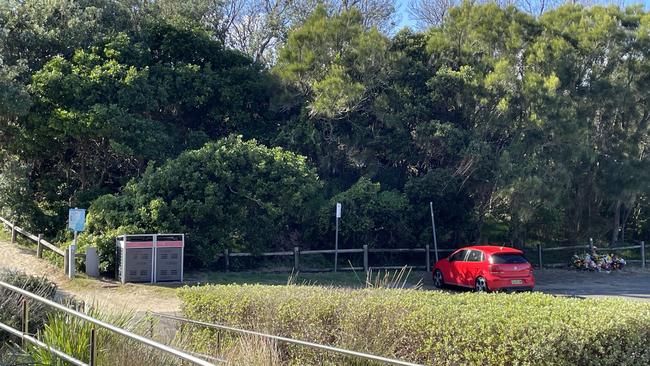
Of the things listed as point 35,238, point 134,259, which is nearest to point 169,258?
point 134,259

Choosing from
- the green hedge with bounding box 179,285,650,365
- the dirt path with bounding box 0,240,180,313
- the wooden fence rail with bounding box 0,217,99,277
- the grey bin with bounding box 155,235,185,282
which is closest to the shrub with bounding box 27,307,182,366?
the green hedge with bounding box 179,285,650,365

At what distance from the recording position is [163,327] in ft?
30.3

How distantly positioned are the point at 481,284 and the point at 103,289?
10.7 metres

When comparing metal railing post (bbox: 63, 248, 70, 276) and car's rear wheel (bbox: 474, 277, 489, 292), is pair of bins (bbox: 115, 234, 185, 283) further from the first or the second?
car's rear wheel (bbox: 474, 277, 489, 292)

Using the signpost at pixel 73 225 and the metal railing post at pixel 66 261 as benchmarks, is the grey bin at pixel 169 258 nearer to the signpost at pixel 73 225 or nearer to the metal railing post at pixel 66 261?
the signpost at pixel 73 225

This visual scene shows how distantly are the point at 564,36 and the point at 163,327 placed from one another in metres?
22.2

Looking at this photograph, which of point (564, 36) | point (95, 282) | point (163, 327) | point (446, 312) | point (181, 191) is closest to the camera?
point (446, 312)

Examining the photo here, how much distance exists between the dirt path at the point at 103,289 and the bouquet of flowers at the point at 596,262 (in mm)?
17659

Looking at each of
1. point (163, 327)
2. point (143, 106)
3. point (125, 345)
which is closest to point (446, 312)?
point (125, 345)

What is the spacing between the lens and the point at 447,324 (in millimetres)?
7125

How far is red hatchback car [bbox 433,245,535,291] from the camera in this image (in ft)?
66.7

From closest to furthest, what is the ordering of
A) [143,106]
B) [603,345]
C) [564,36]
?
[603,345] → [143,106] → [564,36]

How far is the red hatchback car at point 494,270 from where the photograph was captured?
66.7 feet

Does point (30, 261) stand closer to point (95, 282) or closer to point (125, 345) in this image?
point (95, 282)
